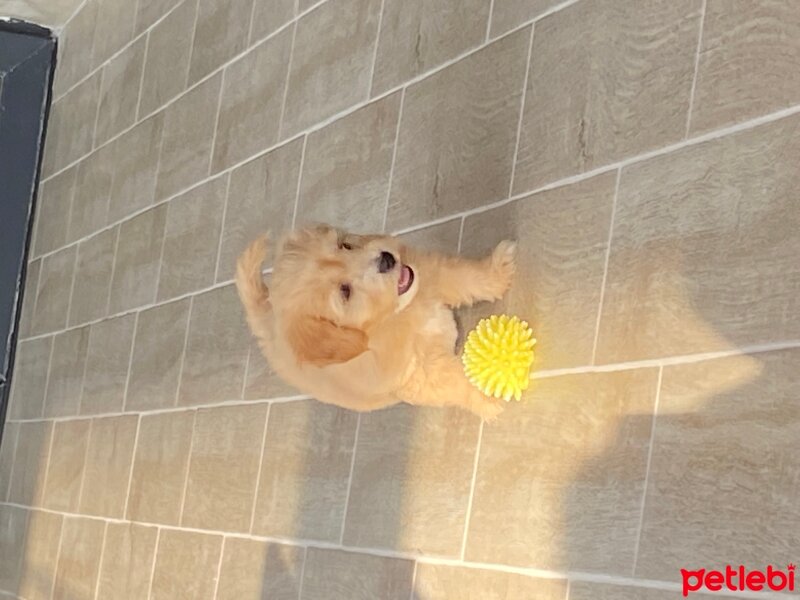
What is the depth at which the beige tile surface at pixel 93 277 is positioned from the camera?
11.8 ft

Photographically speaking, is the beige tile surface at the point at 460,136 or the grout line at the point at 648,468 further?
the beige tile surface at the point at 460,136

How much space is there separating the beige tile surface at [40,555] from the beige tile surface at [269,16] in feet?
5.53

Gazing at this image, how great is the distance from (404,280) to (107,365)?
1942 mm

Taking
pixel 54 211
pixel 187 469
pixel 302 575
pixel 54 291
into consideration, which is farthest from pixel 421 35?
pixel 54 211

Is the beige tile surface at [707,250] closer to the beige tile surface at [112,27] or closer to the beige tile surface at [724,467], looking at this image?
the beige tile surface at [724,467]

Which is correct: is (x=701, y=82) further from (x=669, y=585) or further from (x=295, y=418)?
(x=295, y=418)

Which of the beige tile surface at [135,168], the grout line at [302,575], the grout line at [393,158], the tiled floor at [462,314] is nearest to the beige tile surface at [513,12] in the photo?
the tiled floor at [462,314]

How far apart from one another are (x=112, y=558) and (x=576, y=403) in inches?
77.9

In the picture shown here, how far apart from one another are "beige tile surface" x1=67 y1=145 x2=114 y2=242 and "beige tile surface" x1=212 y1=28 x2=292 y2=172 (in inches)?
32.2

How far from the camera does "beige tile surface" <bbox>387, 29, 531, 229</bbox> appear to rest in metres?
1.96

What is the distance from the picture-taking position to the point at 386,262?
174cm

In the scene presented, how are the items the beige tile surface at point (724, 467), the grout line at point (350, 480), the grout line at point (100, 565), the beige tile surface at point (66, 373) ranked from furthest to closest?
the beige tile surface at point (66, 373), the grout line at point (100, 565), the grout line at point (350, 480), the beige tile surface at point (724, 467)

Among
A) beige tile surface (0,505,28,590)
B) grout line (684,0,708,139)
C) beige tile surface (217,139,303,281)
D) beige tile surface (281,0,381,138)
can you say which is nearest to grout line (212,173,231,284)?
beige tile surface (217,139,303,281)

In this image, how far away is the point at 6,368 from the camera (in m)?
4.16
